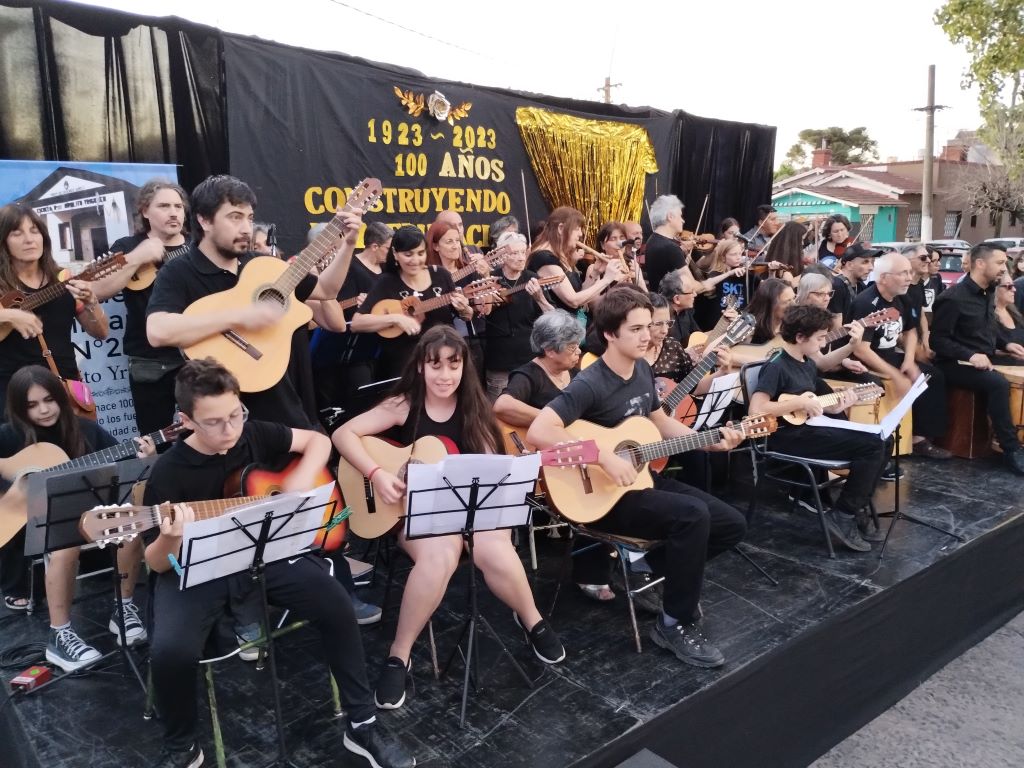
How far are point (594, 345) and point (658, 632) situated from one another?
1871mm

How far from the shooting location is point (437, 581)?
2805mm

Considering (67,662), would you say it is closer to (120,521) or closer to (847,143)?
(120,521)

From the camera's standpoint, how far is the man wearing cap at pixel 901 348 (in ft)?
18.0

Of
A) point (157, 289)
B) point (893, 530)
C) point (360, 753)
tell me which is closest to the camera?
point (360, 753)

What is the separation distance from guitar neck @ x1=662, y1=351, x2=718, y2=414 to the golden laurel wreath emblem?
3.34 m

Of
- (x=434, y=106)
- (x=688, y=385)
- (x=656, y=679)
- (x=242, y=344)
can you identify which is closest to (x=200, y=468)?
(x=242, y=344)

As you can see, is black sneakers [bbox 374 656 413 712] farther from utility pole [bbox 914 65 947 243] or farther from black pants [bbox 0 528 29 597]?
utility pole [bbox 914 65 947 243]

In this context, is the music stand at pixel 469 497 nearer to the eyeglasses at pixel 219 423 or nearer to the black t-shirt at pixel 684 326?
the eyeglasses at pixel 219 423

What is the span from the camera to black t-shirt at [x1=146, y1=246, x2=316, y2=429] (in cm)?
304

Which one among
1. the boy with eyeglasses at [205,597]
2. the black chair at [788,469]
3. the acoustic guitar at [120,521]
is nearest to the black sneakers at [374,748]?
the boy with eyeglasses at [205,597]

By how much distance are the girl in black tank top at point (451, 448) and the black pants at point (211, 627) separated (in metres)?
0.28

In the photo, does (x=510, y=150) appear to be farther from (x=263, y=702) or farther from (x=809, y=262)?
(x=263, y=702)

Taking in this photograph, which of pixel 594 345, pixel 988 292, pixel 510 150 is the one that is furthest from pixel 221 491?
pixel 988 292

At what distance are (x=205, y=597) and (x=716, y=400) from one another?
259 centimetres
